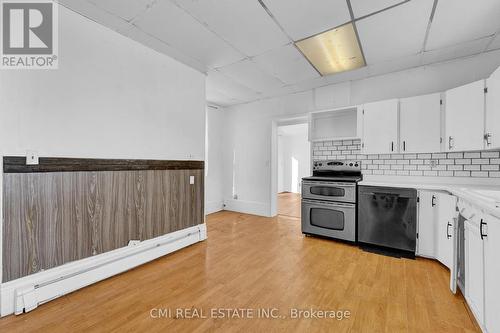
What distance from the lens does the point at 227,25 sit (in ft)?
7.71

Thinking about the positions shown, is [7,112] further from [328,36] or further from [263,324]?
[328,36]

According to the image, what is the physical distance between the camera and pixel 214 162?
554 centimetres

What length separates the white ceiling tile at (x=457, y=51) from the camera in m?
2.63

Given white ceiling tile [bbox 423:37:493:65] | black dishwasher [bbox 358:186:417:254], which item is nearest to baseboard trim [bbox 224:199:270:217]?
black dishwasher [bbox 358:186:417:254]

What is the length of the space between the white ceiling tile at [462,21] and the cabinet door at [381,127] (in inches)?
33.3

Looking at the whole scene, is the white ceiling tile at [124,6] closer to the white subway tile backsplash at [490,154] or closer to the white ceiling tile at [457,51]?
the white ceiling tile at [457,51]

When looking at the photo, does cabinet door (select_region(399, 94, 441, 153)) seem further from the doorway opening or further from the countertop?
the doorway opening

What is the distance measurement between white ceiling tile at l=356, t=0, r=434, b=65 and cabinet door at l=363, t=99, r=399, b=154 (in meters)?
0.68

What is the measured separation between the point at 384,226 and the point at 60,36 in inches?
169

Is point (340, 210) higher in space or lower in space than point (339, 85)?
A: lower

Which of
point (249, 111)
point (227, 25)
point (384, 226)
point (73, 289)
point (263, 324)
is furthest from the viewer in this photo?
point (249, 111)

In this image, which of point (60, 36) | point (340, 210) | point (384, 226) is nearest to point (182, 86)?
point (60, 36)

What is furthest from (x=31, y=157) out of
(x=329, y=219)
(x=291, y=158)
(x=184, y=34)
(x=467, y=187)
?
(x=291, y=158)

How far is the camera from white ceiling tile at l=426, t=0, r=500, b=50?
2.01 metres
